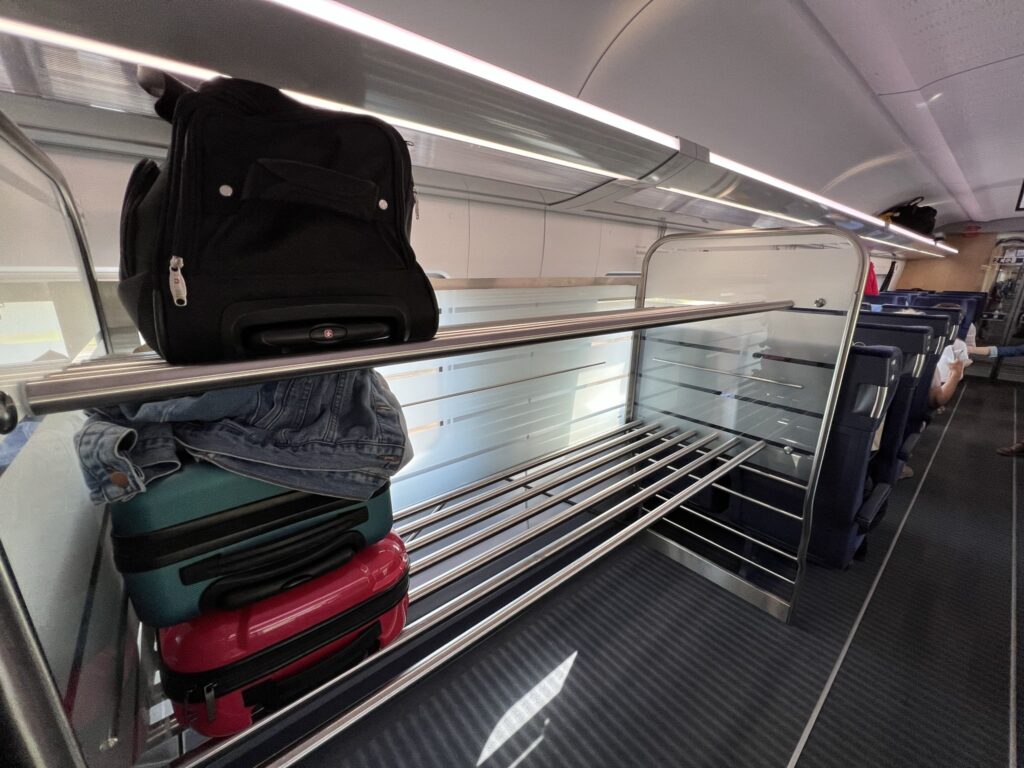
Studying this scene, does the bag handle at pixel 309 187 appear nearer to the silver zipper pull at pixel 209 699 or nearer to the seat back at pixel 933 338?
the silver zipper pull at pixel 209 699

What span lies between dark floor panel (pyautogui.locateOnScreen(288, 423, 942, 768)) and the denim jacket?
1252 mm

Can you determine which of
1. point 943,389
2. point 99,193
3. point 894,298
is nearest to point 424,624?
point 99,193

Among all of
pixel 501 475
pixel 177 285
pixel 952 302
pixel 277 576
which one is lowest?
pixel 501 475

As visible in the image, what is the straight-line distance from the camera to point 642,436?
254 centimetres

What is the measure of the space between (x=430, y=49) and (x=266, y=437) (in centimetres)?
94

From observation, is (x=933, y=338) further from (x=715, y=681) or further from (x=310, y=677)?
(x=310, y=677)

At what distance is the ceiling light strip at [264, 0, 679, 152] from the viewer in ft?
2.61

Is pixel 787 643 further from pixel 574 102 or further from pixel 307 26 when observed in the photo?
pixel 307 26

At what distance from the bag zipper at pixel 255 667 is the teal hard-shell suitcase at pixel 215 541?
0.35 feet

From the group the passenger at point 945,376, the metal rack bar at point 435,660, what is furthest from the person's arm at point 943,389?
the metal rack bar at point 435,660

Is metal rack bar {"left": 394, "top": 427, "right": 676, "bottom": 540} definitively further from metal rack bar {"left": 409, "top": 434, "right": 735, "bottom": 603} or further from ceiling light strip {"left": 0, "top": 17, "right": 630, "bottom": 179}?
ceiling light strip {"left": 0, "top": 17, "right": 630, "bottom": 179}

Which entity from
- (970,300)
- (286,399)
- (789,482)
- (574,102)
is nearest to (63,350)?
(286,399)

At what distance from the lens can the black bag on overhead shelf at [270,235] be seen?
1.87 feet

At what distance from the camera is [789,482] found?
81.4 inches
